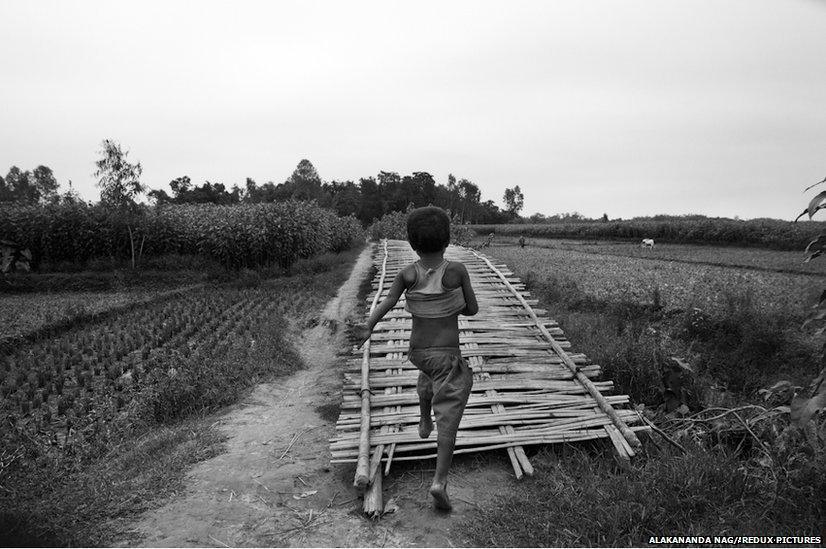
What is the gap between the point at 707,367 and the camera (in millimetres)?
6680

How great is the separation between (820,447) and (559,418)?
5.81 ft

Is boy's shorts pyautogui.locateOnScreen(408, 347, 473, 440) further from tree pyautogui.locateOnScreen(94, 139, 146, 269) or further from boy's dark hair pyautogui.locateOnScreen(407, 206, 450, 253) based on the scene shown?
tree pyautogui.locateOnScreen(94, 139, 146, 269)

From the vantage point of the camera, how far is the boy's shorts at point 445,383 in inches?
122

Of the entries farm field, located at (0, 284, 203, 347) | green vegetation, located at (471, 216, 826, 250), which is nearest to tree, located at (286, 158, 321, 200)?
green vegetation, located at (471, 216, 826, 250)

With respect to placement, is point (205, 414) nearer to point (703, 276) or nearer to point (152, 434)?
point (152, 434)

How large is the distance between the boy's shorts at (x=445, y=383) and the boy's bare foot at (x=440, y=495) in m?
0.29

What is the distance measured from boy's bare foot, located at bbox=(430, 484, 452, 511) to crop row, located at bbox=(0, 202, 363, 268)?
14422mm

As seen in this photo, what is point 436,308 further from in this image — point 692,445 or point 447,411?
point 692,445

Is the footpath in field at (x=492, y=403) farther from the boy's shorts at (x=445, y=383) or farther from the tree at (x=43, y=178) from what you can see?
the tree at (x=43, y=178)

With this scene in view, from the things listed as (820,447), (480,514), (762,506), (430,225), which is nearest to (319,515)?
(480,514)

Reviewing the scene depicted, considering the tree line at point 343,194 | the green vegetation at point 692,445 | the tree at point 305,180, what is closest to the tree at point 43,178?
the tree line at point 343,194

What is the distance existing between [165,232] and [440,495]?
18.0 meters

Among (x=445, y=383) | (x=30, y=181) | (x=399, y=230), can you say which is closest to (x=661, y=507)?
(x=445, y=383)

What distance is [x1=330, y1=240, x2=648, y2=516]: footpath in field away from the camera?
12.3 ft
